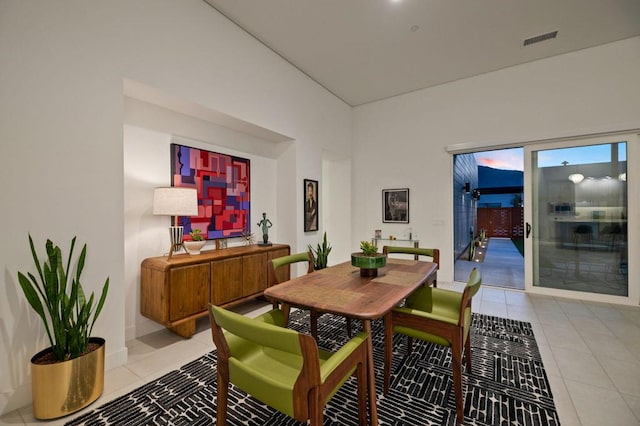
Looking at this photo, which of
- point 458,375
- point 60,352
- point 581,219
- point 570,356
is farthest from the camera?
point 581,219

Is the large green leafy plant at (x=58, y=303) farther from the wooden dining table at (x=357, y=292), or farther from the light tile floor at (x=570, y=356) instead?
the wooden dining table at (x=357, y=292)

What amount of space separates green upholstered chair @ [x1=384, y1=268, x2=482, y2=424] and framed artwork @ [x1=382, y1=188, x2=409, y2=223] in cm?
306

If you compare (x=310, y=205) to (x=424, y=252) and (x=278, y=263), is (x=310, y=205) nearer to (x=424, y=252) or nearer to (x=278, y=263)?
(x=424, y=252)

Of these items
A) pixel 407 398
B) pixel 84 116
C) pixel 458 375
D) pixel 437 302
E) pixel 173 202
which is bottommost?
pixel 407 398

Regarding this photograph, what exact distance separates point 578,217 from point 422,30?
136 inches

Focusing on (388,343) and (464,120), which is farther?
(464,120)

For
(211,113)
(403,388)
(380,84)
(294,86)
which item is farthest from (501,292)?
(211,113)

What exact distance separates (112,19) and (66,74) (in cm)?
64

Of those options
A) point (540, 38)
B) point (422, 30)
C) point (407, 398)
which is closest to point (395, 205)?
point (422, 30)

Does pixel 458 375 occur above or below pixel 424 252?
below

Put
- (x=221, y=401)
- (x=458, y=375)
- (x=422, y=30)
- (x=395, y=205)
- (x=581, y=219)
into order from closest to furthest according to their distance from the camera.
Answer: (x=221, y=401) < (x=458, y=375) < (x=422, y=30) < (x=581, y=219) < (x=395, y=205)

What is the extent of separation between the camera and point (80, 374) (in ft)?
5.69

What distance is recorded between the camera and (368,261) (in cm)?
210

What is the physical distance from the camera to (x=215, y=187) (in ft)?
11.4
